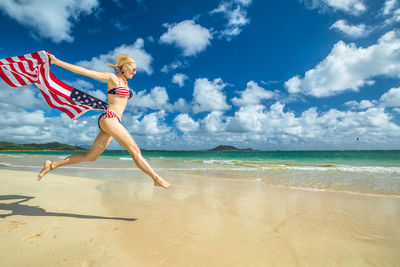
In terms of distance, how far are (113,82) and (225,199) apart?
356cm

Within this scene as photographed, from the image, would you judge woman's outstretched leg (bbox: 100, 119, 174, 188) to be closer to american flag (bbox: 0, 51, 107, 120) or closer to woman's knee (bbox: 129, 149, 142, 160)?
woman's knee (bbox: 129, 149, 142, 160)

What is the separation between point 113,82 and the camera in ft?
11.3

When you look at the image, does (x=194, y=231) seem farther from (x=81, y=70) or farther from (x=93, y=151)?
(x=81, y=70)

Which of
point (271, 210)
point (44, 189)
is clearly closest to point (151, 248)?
point (271, 210)

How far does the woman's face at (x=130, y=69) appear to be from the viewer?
3.59 m

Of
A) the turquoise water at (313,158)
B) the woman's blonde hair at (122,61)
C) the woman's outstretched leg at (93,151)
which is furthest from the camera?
the turquoise water at (313,158)

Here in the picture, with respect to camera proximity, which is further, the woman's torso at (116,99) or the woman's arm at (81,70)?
the woman's torso at (116,99)

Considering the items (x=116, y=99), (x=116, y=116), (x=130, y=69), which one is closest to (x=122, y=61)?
(x=130, y=69)

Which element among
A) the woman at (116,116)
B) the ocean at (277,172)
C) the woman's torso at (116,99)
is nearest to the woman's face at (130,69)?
the woman at (116,116)

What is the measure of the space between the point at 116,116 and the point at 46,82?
174cm

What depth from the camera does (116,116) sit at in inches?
133

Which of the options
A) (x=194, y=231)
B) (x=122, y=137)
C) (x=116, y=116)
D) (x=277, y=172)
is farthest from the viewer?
(x=277, y=172)

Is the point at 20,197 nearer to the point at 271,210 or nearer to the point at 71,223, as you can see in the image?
the point at 71,223

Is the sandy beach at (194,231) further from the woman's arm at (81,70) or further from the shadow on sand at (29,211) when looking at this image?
the woman's arm at (81,70)
